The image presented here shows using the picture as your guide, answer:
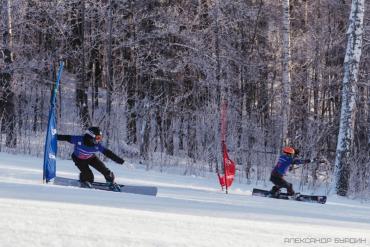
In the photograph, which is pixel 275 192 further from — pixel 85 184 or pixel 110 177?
pixel 85 184

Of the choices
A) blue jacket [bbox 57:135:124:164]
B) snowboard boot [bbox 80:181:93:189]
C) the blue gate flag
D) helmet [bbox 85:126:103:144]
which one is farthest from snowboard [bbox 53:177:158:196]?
helmet [bbox 85:126:103:144]

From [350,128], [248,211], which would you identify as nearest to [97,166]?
[248,211]

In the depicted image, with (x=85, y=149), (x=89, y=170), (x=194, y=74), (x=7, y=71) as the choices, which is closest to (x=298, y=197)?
(x=89, y=170)

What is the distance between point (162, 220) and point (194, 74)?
681 inches

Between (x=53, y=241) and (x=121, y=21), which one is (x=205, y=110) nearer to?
(x=121, y=21)

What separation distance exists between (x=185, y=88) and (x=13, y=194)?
688 inches

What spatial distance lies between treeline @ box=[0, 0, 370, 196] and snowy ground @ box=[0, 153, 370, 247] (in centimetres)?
664

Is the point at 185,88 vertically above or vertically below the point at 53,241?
above

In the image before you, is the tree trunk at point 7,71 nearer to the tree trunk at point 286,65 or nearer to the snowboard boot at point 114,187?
the snowboard boot at point 114,187

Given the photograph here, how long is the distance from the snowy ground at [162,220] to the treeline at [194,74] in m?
6.64

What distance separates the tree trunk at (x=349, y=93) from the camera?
1373 cm

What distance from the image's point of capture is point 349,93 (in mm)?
13906

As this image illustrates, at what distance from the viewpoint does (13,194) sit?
706 centimetres

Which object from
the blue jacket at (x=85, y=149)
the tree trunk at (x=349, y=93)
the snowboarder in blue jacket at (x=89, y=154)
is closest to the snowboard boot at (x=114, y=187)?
the snowboarder in blue jacket at (x=89, y=154)
